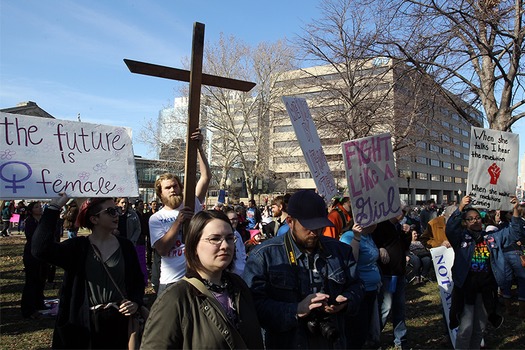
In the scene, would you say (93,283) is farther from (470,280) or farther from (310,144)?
(470,280)

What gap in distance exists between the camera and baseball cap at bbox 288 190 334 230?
2555 mm

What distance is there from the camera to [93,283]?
3027 millimetres

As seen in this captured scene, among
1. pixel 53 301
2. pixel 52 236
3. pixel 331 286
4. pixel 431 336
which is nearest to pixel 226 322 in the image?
pixel 331 286

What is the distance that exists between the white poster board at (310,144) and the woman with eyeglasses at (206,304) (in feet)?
10.2

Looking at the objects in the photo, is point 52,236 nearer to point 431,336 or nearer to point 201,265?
point 201,265

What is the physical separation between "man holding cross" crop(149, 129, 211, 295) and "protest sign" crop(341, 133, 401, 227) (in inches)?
55.4

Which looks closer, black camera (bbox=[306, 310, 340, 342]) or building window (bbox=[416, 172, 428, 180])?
black camera (bbox=[306, 310, 340, 342])

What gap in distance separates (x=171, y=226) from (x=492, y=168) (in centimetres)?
408

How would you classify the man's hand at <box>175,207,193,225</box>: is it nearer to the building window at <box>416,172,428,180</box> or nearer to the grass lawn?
the grass lawn

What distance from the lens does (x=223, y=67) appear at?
31766 millimetres

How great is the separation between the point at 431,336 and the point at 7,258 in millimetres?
12712

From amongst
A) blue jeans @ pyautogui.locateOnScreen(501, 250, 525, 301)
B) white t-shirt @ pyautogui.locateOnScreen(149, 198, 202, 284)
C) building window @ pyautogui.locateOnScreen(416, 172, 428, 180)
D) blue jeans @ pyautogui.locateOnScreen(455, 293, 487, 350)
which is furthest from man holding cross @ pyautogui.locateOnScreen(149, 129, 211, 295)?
building window @ pyautogui.locateOnScreen(416, 172, 428, 180)

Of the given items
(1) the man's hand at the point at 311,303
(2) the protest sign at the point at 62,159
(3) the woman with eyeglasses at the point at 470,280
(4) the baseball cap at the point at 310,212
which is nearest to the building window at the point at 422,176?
(3) the woman with eyeglasses at the point at 470,280

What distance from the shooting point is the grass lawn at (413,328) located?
224 inches
